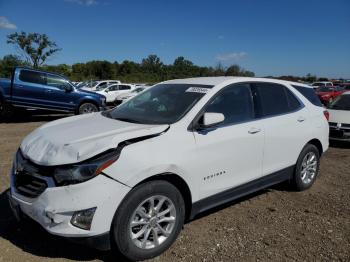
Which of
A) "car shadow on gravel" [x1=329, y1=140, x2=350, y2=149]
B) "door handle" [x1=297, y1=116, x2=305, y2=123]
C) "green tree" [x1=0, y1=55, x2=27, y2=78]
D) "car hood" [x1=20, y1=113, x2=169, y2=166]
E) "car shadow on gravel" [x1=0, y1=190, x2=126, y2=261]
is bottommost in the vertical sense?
"car shadow on gravel" [x1=0, y1=190, x2=126, y2=261]

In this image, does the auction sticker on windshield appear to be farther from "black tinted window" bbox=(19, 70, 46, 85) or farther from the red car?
the red car

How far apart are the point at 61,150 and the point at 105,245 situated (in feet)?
2.95

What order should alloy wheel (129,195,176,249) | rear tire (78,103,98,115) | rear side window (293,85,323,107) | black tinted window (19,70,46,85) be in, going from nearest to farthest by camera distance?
1. alloy wheel (129,195,176,249)
2. rear side window (293,85,323,107)
3. black tinted window (19,70,46,85)
4. rear tire (78,103,98,115)

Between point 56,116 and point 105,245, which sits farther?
point 56,116

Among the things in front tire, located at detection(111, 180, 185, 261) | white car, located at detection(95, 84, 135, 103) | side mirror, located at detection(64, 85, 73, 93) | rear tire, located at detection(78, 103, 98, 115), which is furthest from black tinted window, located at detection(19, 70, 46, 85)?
front tire, located at detection(111, 180, 185, 261)

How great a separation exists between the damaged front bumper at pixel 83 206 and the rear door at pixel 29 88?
1036cm

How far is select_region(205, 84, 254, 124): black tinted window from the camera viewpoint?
405 cm

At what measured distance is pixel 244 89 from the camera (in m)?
4.45

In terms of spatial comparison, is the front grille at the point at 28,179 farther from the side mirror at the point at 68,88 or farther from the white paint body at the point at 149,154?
the side mirror at the point at 68,88

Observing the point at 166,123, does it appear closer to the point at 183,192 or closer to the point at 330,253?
the point at 183,192

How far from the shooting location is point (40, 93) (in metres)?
12.6

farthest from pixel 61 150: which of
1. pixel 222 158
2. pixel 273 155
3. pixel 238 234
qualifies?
pixel 273 155

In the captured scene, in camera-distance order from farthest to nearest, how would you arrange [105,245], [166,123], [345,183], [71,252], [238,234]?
[345,183] → [238,234] → [166,123] → [71,252] → [105,245]

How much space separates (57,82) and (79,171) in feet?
35.7
